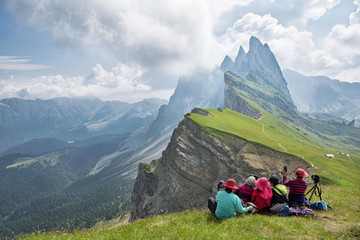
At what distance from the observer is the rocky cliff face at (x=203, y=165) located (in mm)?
61003

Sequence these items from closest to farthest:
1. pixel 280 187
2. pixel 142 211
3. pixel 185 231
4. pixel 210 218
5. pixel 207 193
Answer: pixel 185 231 < pixel 210 218 < pixel 280 187 < pixel 207 193 < pixel 142 211

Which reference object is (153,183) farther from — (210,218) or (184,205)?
(210,218)

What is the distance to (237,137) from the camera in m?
73.1

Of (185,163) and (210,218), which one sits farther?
(185,163)

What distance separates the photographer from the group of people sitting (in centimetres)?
1148

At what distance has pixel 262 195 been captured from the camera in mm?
12398

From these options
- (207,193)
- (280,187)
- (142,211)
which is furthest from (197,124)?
(280,187)

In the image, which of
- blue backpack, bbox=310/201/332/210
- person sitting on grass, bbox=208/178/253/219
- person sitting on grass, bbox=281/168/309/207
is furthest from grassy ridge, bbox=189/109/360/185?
person sitting on grass, bbox=208/178/253/219

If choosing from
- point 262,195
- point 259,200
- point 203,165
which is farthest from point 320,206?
point 203,165

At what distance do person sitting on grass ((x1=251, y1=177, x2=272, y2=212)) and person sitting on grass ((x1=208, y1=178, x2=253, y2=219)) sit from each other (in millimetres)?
1297

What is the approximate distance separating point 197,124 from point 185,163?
17681mm

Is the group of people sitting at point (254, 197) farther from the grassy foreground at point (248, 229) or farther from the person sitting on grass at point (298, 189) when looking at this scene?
the grassy foreground at point (248, 229)

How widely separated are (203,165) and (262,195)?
185 ft

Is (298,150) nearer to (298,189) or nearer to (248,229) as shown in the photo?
(298,189)
